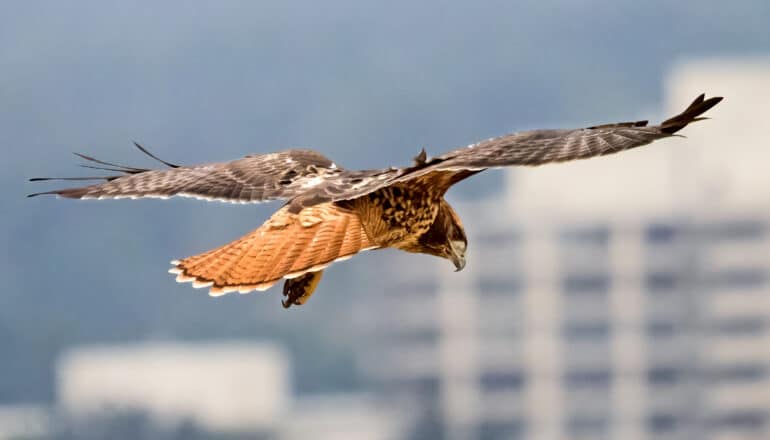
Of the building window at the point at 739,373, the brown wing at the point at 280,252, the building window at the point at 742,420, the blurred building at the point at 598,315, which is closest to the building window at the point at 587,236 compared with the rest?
the blurred building at the point at 598,315

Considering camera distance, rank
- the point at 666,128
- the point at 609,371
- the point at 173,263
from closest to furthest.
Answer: the point at 666,128 → the point at 173,263 → the point at 609,371

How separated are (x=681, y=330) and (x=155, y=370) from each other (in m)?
14.2

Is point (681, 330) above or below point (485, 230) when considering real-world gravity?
below

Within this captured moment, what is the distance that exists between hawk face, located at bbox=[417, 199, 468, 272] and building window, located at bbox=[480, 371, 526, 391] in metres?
33.4

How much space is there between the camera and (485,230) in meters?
38.5

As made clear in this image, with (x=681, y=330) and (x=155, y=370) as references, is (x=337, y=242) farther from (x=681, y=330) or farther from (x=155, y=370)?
(x=681, y=330)

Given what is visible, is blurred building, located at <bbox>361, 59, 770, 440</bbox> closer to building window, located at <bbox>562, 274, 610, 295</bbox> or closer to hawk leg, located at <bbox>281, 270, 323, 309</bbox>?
building window, located at <bbox>562, 274, 610, 295</bbox>

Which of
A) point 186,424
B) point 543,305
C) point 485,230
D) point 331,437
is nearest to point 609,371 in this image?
point 543,305

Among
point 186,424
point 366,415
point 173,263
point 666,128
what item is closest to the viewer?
point 666,128

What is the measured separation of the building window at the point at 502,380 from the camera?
37.2m

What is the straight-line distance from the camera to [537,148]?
124 inches

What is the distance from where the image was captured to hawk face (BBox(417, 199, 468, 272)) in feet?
12.6

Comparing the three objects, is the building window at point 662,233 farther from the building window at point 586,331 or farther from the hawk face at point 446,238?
the hawk face at point 446,238

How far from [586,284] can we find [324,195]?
35403 millimetres
